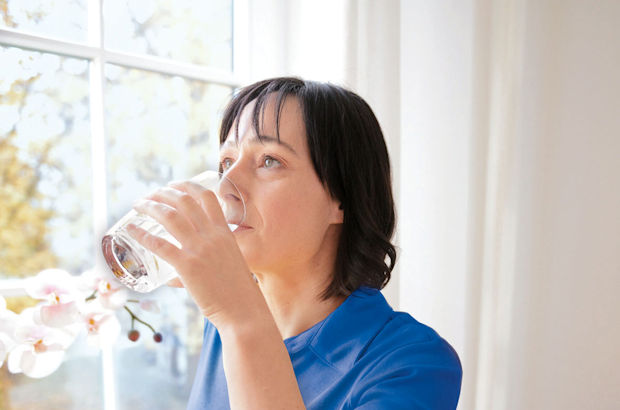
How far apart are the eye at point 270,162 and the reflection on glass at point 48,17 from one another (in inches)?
28.4

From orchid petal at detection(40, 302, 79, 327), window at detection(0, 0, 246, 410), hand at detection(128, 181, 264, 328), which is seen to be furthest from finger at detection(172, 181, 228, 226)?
window at detection(0, 0, 246, 410)

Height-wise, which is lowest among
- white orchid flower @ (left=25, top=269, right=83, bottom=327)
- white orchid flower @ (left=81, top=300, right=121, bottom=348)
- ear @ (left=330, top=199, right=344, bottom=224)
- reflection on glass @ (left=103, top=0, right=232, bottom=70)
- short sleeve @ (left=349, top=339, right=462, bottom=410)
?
white orchid flower @ (left=81, top=300, right=121, bottom=348)

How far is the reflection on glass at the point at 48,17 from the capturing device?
3.80 ft

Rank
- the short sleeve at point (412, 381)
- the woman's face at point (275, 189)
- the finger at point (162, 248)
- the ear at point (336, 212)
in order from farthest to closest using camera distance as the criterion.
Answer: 1. the ear at point (336, 212)
2. the woman's face at point (275, 189)
3. the short sleeve at point (412, 381)
4. the finger at point (162, 248)

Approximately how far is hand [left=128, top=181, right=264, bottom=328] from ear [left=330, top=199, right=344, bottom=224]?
0.31 metres

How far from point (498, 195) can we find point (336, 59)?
55 centimetres

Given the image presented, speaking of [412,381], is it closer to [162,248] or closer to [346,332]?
[346,332]

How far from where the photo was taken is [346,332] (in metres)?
0.84

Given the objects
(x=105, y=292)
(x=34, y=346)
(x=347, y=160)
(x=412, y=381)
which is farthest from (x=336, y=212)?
(x=34, y=346)

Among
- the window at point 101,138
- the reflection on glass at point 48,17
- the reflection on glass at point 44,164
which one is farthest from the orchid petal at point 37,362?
the reflection on glass at point 48,17

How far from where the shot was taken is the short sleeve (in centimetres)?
69

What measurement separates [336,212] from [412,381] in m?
0.32

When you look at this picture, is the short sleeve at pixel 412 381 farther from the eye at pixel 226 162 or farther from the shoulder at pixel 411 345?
the eye at pixel 226 162

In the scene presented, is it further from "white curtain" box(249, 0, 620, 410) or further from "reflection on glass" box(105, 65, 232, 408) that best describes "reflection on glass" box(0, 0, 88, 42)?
"white curtain" box(249, 0, 620, 410)
